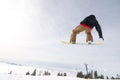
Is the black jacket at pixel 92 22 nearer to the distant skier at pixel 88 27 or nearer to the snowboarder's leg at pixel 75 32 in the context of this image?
the distant skier at pixel 88 27

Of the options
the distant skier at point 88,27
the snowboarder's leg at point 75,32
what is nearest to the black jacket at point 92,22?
the distant skier at point 88,27

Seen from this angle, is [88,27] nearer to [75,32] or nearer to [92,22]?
[92,22]

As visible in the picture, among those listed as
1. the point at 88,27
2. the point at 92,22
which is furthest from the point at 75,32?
the point at 92,22

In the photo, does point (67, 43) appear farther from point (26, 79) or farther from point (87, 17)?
point (26, 79)

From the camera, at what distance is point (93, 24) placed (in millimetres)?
13984

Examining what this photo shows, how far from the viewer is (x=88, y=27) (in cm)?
1440

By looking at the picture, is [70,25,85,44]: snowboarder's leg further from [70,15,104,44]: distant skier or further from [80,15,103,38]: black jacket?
[80,15,103,38]: black jacket

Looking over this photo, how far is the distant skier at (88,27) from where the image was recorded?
13.8 m

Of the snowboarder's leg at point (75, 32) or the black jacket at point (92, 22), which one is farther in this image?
the snowboarder's leg at point (75, 32)

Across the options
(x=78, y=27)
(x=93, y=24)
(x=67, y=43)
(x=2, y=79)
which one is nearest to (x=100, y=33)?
(x=93, y=24)

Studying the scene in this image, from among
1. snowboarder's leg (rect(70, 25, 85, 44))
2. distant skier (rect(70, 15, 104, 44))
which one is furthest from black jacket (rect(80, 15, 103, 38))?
snowboarder's leg (rect(70, 25, 85, 44))

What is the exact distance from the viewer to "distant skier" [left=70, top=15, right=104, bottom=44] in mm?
13762

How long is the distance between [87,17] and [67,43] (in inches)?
123

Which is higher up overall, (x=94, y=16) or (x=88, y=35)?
(x=94, y=16)
